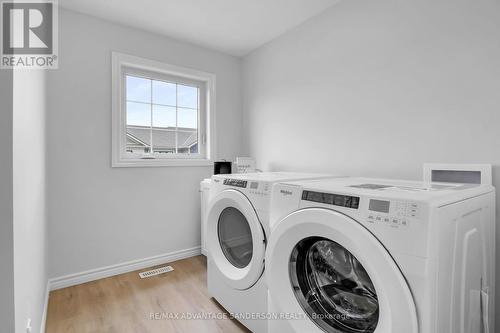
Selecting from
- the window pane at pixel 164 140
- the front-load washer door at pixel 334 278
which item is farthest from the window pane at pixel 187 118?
the front-load washer door at pixel 334 278

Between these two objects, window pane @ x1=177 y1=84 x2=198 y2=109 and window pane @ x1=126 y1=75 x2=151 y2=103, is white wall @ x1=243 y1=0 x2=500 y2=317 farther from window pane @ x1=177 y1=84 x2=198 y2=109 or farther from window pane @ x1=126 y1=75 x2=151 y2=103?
window pane @ x1=126 y1=75 x2=151 y2=103

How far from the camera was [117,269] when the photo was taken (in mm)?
2318

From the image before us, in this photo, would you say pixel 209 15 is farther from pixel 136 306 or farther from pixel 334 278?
pixel 136 306

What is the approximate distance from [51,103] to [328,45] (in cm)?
230

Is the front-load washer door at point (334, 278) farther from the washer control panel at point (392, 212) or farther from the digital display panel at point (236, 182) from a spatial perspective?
the digital display panel at point (236, 182)

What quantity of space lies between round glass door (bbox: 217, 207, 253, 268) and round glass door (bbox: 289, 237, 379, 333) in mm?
445

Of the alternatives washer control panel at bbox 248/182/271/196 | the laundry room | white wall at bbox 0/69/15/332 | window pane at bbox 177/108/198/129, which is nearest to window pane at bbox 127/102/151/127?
the laundry room

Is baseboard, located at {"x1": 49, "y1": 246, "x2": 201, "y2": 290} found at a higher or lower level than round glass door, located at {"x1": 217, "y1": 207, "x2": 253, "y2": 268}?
lower

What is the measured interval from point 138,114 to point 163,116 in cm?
26

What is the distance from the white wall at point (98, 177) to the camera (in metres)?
2.05

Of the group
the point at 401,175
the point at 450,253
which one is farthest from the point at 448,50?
the point at 450,253

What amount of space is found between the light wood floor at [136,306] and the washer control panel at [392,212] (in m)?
1.22

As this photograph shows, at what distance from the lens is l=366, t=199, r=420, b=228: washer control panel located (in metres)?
0.77

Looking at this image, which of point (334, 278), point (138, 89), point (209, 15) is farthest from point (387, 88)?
point (138, 89)
